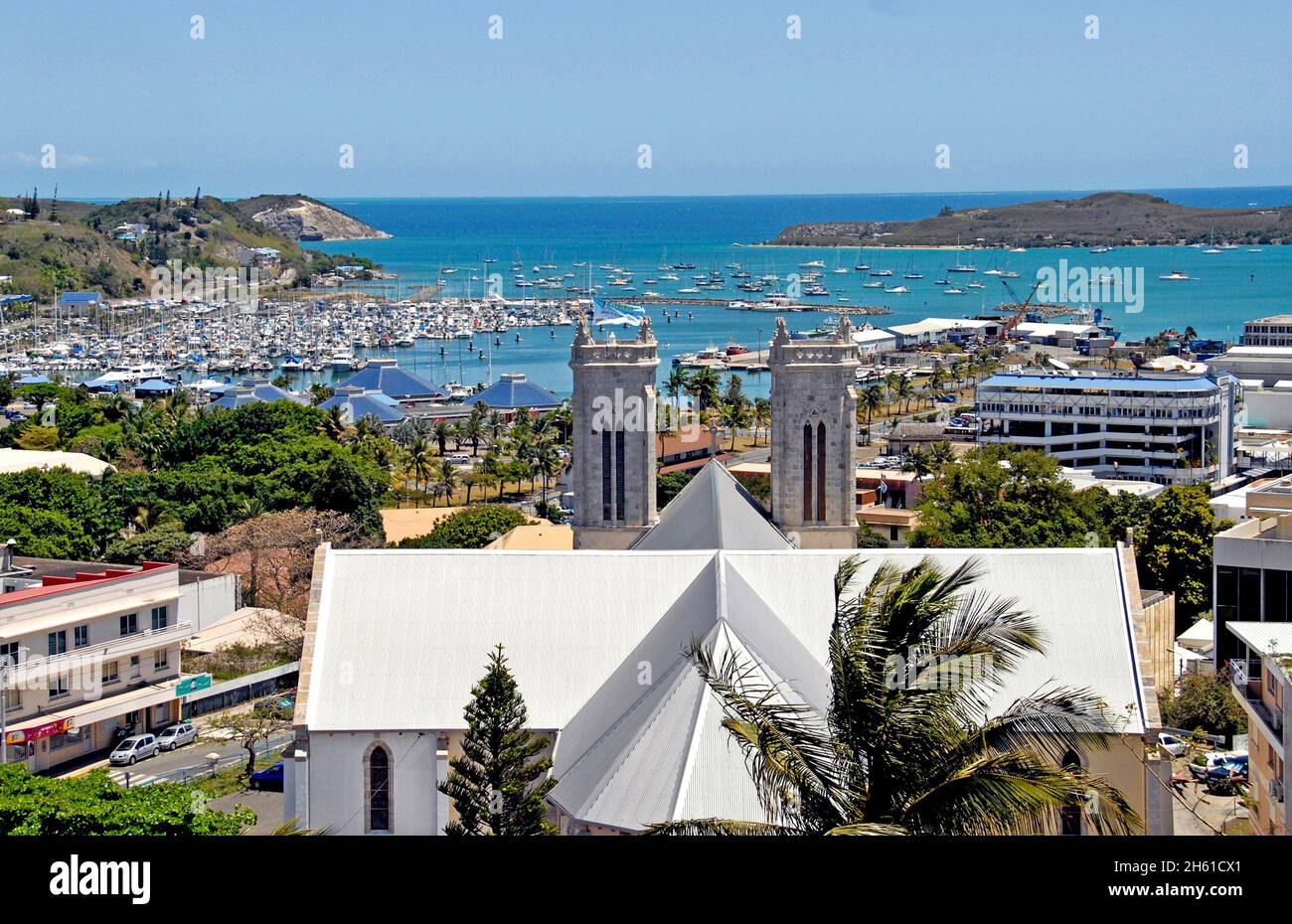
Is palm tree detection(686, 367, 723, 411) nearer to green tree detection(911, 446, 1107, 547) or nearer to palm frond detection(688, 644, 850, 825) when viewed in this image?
green tree detection(911, 446, 1107, 547)

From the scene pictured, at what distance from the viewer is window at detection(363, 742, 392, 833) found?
23531 millimetres

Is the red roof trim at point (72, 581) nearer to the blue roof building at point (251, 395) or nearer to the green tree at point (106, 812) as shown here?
the green tree at point (106, 812)

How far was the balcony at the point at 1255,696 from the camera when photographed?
928 inches

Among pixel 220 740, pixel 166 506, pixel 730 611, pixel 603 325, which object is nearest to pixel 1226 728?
pixel 730 611

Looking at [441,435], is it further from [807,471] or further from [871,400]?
[807,471]

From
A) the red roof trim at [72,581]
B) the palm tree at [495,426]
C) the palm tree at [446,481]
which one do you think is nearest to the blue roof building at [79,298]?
the palm tree at [495,426]

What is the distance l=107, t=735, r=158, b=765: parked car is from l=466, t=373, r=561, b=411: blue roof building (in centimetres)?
6642

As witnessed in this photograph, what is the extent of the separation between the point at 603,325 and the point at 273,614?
412 ft

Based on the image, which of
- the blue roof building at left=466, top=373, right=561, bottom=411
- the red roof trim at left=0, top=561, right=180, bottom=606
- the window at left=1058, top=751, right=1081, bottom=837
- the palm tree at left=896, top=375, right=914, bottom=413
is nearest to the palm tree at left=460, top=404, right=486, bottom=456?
the blue roof building at left=466, top=373, right=561, bottom=411

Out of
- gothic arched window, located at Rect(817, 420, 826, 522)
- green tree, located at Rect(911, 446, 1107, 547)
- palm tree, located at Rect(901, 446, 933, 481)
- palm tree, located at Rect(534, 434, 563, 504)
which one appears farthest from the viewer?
palm tree, located at Rect(534, 434, 563, 504)

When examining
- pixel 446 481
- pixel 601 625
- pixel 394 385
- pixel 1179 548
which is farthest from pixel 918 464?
pixel 394 385

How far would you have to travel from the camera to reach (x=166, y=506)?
5997 cm

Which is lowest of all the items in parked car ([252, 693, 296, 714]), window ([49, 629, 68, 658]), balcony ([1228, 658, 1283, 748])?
parked car ([252, 693, 296, 714])
